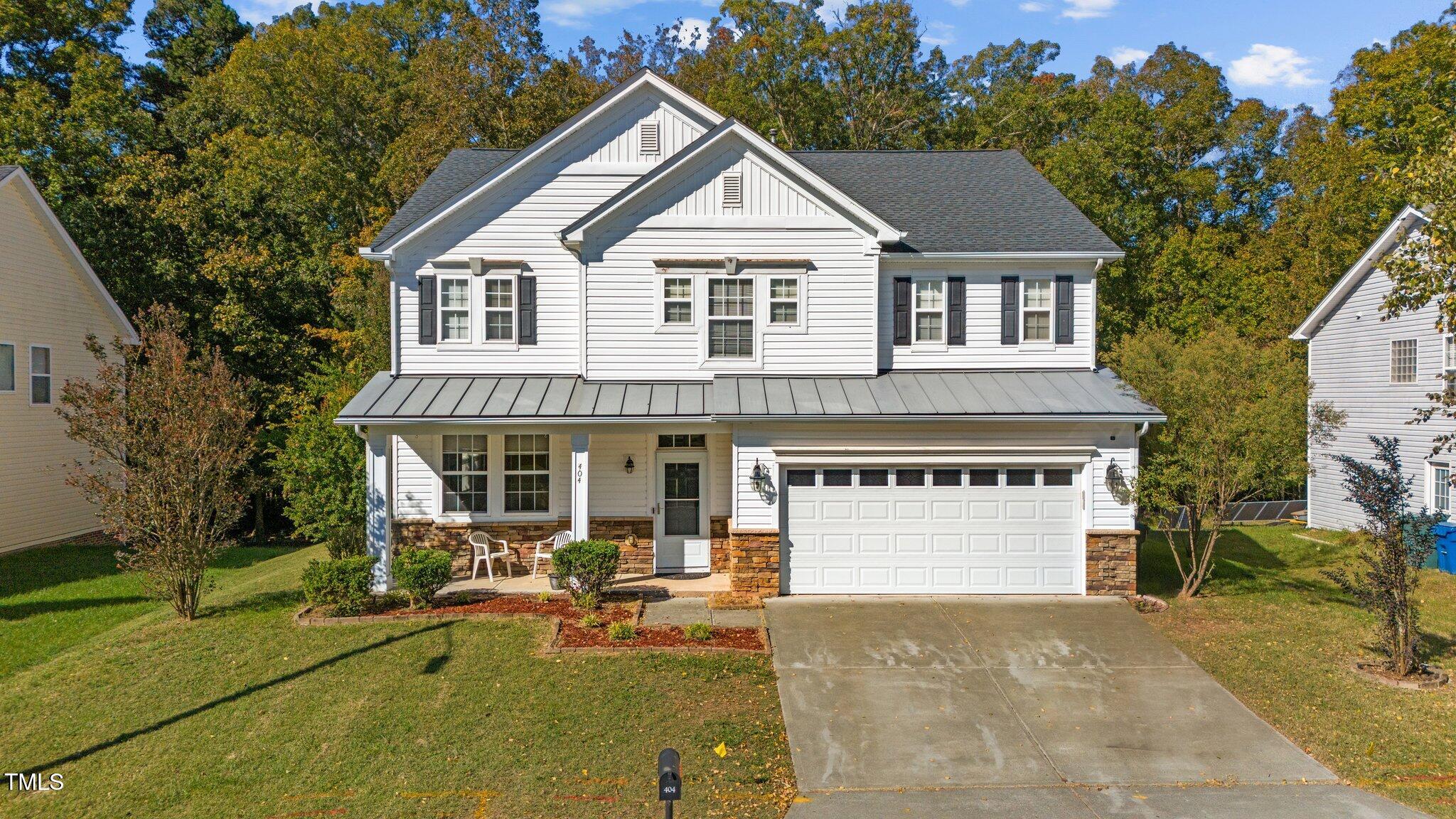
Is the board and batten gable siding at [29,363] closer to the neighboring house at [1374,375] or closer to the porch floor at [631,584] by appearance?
the porch floor at [631,584]

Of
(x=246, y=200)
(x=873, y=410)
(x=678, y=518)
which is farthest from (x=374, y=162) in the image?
(x=873, y=410)

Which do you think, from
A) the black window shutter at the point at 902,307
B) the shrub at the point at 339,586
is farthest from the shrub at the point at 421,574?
the black window shutter at the point at 902,307

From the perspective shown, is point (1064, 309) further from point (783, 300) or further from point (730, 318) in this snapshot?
point (730, 318)

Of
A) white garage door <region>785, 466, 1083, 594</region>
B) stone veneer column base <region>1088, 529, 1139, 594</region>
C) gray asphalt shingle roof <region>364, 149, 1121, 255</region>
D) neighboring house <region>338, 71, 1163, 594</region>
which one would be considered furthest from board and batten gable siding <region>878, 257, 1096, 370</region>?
stone veneer column base <region>1088, 529, 1139, 594</region>

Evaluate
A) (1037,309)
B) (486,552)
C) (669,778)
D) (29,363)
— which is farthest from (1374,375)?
(29,363)

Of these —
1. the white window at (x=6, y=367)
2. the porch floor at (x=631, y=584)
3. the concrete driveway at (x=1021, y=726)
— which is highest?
the white window at (x=6, y=367)

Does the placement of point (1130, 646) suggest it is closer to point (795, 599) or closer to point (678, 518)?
point (795, 599)
